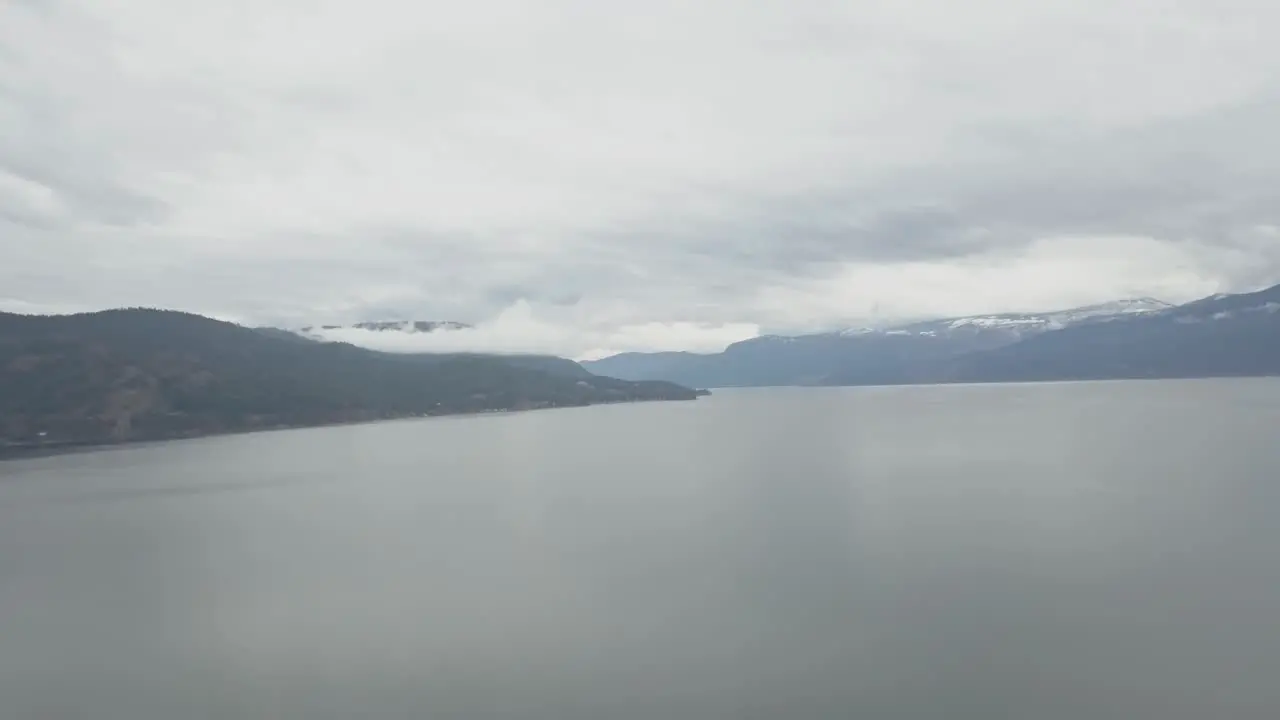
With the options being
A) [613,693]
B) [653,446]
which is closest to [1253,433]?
[653,446]

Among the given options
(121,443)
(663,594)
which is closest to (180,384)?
(121,443)

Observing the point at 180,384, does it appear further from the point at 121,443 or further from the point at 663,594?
the point at 663,594

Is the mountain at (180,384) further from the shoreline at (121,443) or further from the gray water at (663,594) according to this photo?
the gray water at (663,594)

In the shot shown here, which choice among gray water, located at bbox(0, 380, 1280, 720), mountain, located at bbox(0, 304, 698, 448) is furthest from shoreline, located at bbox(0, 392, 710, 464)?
gray water, located at bbox(0, 380, 1280, 720)

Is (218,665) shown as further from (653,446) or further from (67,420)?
(67,420)

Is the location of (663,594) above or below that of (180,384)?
below

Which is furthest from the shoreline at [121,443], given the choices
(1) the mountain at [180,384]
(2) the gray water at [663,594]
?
(2) the gray water at [663,594]
